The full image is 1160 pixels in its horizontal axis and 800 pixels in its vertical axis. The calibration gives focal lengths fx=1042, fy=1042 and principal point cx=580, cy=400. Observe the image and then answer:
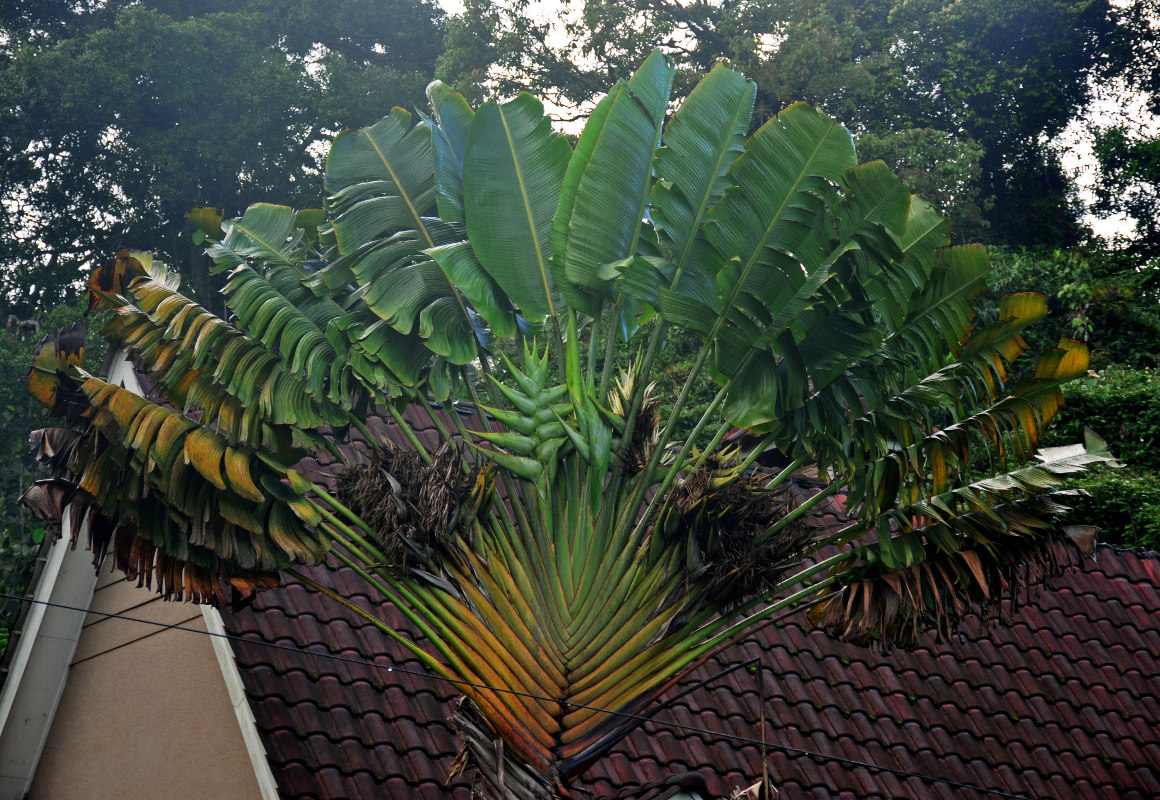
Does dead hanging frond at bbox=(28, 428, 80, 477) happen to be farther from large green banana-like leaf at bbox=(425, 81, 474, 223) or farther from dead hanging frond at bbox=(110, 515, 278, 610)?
Result: large green banana-like leaf at bbox=(425, 81, 474, 223)

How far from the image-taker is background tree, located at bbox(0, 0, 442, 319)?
22953 millimetres

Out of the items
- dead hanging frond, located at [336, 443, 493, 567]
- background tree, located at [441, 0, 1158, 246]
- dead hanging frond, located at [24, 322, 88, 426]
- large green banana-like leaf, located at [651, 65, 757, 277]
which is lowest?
dead hanging frond, located at [336, 443, 493, 567]

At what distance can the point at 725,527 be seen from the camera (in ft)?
18.3

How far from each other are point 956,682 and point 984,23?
68.8ft

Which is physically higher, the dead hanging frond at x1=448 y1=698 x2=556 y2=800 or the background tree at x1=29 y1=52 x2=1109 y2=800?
the background tree at x1=29 y1=52 x2=1109 y2=800

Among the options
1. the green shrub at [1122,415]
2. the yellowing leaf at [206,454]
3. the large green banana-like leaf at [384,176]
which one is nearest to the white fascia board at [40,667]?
the yellowing leaf at [206,454]

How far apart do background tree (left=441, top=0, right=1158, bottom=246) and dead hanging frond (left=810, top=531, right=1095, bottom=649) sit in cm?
1532

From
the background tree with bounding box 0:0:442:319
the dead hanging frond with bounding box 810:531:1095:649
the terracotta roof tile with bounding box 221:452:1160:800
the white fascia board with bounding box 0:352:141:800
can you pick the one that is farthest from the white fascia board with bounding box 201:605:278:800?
the background tree with bounding box 0:0:442:319

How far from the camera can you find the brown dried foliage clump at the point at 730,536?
552 centimetres

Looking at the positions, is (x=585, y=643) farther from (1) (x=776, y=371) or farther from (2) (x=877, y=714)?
(2) (x=877, y=714)

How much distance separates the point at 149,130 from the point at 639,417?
21.2 metres

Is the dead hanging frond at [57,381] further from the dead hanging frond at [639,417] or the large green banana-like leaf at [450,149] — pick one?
the dead hanging frond at [639,417]

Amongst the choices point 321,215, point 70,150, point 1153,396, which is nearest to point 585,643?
point 321,215

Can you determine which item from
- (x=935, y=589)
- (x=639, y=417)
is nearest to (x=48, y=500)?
(x=639, y=417)
